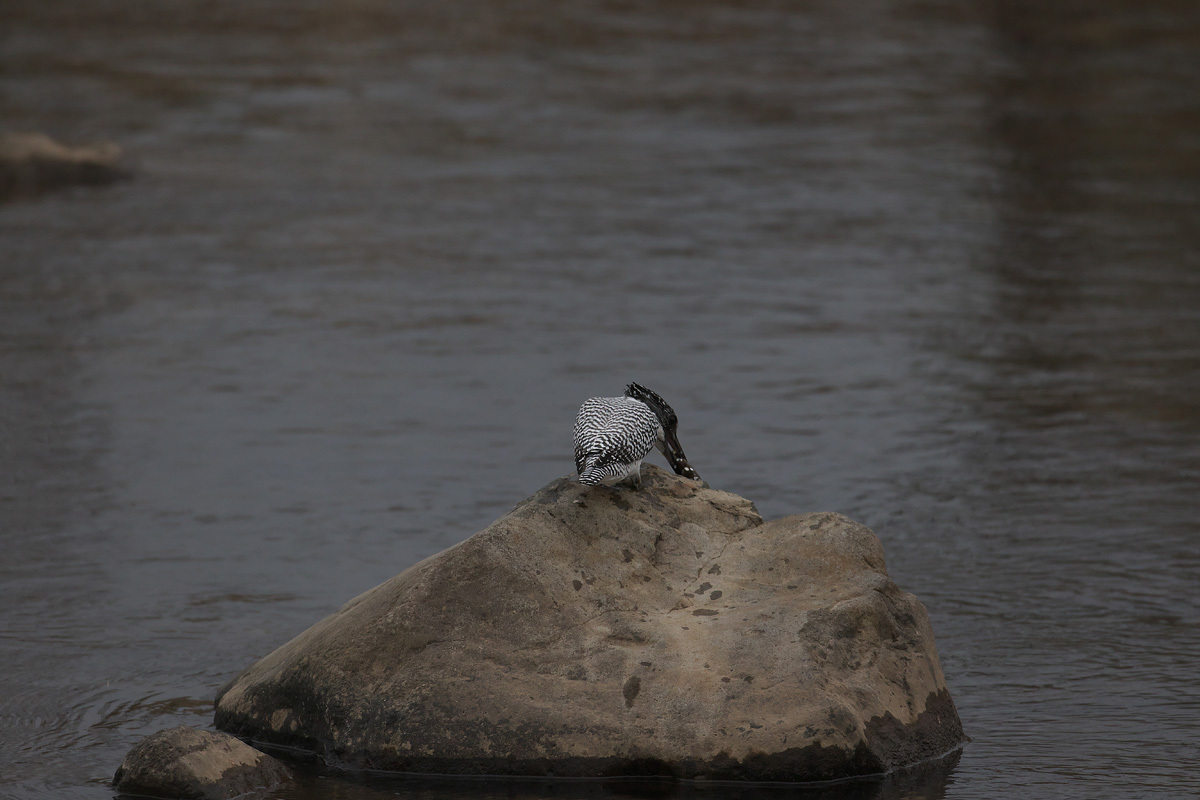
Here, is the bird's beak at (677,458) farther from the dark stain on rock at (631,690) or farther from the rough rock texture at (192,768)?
the rough rock texture at (192,768)

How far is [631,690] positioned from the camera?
6.70 meters

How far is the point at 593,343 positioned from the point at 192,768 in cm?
841

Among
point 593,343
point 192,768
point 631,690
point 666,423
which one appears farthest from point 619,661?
point 593,343

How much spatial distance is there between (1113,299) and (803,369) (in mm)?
3653

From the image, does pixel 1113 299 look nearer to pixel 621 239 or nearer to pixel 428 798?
pixel 621 239

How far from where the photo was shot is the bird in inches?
272

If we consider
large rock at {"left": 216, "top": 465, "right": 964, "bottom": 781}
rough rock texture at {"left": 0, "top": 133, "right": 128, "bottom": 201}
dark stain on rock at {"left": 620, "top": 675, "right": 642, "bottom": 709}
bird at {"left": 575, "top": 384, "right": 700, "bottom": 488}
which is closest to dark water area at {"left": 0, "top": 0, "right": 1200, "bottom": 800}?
large rock at {"left": 216, "top": 465, "right": 964, "bottom": 781}

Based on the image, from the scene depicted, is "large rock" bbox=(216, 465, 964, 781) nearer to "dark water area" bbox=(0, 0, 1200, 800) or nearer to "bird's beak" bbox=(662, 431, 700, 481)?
"dark water area" bbox=(0, 0, 1200, 800)

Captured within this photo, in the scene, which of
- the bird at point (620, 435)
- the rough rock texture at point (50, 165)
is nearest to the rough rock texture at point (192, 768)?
the bird at point (620, 435)

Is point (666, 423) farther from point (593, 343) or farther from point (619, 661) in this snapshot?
point (593, 343)

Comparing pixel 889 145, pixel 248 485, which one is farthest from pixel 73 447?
pixel 889 145

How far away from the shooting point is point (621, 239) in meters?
17.9

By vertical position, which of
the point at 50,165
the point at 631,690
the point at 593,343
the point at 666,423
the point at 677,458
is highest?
the point at 666,423

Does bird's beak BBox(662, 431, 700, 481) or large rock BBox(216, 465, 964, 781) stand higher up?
bird's beak BBox(662, 431, 700, 481)
